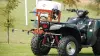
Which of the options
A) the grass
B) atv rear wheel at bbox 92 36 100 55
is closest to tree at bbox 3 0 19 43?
the grass

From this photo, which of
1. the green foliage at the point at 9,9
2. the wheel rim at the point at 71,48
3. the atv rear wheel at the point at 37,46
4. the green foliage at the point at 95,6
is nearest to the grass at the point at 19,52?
the atv rear wheel at the point at 37,46

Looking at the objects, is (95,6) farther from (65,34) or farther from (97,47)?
(65,34)

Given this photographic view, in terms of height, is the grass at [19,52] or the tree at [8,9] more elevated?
the tree at [8,9]

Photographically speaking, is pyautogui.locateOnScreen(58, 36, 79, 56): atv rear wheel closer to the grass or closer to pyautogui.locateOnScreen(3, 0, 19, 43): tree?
the grass

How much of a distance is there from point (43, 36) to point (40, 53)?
26.5 inches

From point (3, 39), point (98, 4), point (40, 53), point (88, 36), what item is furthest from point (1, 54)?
point (98, 4)

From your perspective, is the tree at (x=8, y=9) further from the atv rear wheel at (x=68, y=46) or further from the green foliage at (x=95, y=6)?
the green foliage at (x=95, y=6)

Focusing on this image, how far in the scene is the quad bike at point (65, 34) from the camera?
10.1 m

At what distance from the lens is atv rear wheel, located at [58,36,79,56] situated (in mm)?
10055

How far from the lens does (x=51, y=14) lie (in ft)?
33.1

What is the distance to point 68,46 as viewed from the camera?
33.8ft

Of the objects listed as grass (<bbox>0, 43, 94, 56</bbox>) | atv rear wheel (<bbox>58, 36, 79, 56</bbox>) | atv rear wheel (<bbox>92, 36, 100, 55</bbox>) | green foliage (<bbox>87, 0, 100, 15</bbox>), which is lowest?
green foliage (<bbox>87, 0, 100, 15</bbox>)

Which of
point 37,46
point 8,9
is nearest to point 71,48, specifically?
point 37,46

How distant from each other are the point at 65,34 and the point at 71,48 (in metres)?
0.44
